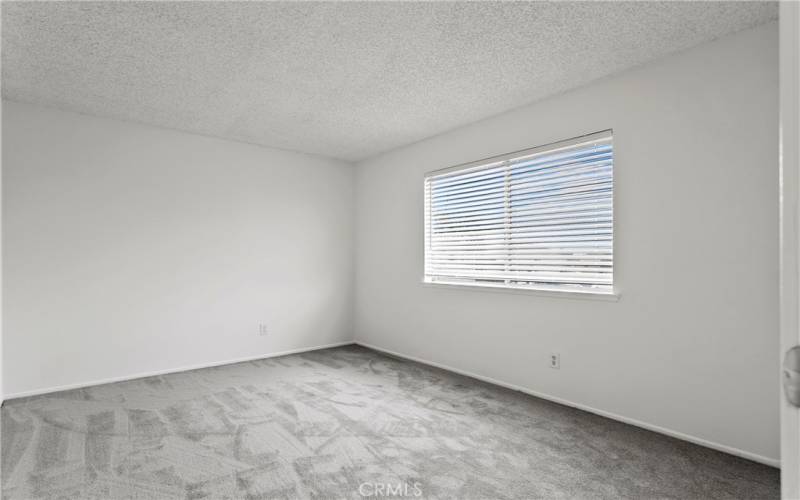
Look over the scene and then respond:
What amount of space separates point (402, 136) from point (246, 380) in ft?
9.87

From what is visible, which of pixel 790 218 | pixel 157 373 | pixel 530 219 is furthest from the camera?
pixel 157 373

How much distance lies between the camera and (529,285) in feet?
12.1

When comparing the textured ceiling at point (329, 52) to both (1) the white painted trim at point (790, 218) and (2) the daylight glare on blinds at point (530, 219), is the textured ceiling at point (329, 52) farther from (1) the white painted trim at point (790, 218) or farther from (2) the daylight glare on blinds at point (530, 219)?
(1) the white painted trim at point (790, 218)

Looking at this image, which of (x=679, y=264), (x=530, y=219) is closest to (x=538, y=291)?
(x=530, y=219)

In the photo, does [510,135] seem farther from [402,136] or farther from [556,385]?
[556,385]

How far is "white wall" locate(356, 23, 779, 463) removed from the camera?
2.44 m

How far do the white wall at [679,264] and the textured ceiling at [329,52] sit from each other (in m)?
0.25

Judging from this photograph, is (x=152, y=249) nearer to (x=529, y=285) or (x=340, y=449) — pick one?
(x=340, y=449)

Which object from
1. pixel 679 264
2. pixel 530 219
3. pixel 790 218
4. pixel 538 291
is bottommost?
pixel 538 291

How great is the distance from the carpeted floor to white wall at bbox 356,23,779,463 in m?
0.24
